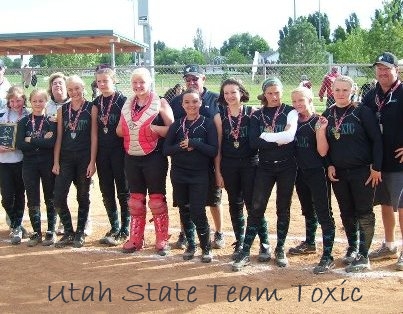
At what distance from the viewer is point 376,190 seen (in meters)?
5.80

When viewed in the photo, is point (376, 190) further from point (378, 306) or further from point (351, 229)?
point (378, 306)

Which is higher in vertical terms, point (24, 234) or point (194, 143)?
point (194, 143)

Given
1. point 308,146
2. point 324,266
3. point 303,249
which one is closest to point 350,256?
point 324,266

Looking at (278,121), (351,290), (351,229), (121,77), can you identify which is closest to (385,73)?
(278,121)

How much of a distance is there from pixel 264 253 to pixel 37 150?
284cm

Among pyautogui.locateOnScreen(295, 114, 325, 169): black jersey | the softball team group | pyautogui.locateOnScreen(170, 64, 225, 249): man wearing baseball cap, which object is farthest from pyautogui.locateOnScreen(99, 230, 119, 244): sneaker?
pyautogui.locateOnScreen(295, 114, 325, 169): black jersey

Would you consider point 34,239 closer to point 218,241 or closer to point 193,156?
point 218,241

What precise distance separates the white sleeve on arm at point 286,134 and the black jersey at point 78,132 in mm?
2113

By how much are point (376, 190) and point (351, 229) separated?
1.65ft

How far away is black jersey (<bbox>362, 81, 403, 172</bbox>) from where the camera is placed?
5387 mm

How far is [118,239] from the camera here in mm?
6746

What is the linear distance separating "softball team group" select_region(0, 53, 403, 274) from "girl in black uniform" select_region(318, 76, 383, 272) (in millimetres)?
10

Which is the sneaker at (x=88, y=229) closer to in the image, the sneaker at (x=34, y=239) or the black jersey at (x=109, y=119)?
the sneaker at (x=34, y=239)

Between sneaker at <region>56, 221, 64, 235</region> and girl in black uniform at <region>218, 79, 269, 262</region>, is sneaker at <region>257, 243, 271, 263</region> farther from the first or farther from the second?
sneaker at <region>56, 221, 64, 235</region>
